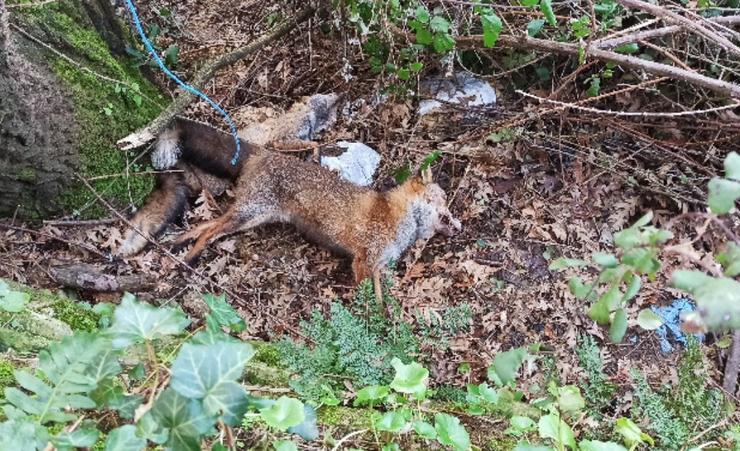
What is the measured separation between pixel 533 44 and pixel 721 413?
3.01 metres

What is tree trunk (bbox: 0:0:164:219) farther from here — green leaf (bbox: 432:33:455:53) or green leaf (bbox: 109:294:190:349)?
green leaf (bbox: 109:294:190:349)

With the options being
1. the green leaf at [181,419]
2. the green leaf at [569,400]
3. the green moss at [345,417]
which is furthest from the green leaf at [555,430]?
the green leaf at [181,419]

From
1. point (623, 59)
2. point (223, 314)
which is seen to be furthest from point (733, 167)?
point (623, 59)

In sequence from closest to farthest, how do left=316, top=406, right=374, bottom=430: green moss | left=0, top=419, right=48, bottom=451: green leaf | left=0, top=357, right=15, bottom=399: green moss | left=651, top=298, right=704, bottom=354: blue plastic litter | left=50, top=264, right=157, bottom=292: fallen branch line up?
left=0, top=419, right=48, bottom=451: green leaf < left=0, top=357, right=15, bottom=399: green moss < left=316, top=406, right=374, bottom=430: green moss < left=50, top=264, right=157, bottom=292: fallen branch < left=651, top=298, right=704, bottom=354: blue plastic litter

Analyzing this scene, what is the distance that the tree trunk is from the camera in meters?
4.24

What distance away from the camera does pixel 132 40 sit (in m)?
5.66

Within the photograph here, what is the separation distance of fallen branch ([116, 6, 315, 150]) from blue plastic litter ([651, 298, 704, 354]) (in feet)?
13.7

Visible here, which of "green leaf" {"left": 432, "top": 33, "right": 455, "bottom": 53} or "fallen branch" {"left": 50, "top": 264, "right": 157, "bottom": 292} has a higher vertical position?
"green leaf" {"left": 432, "top": 33, "right": 455, "bottom": 53}

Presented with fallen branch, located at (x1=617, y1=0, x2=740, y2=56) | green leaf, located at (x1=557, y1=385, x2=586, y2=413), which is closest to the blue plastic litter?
fallen branch, located at (x1=617, y1=0, x2=740, y2=56)

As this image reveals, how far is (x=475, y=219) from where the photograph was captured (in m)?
5.67

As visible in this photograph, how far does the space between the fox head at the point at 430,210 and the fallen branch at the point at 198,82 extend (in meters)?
1.97

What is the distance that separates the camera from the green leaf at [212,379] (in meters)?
1.37

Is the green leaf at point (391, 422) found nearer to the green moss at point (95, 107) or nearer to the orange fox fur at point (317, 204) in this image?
the orange fox fur at point (317, 204)

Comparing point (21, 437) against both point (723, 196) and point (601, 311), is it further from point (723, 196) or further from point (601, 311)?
point (723, 196)
